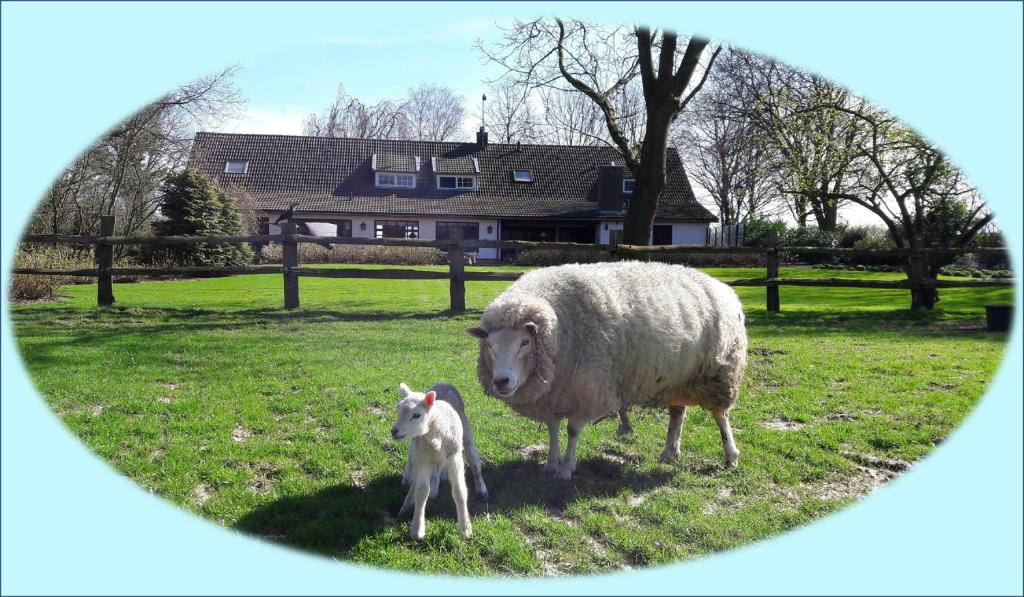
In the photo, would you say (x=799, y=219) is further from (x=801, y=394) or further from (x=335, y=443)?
(x=335, y=443)

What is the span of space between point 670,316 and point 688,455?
3.28 feet

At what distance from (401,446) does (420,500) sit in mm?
1011

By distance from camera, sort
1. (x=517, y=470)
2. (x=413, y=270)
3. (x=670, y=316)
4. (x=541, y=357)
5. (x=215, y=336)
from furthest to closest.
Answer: (x=413, y=270) < (x=215, y=336) < (x=670, y=316) < (x=517, y=470) < (x=541, y=357)

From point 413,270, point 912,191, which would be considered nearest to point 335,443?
point 413,270

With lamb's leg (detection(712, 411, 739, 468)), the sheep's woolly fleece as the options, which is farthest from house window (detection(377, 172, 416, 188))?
lamb's leg (detection(712, 411, 739, 468))

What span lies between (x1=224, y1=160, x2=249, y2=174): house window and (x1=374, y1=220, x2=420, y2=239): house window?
4193 mm

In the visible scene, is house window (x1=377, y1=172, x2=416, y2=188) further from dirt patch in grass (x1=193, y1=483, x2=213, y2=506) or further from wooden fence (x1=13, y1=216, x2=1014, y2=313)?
dirt patch in grass (x1=193, y1=483, x2=213, y2=506)

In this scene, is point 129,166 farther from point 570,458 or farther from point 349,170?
point 570,458

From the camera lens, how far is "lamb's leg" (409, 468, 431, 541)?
9.00 feet

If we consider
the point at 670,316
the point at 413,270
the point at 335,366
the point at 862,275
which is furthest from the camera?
the point at 862,275

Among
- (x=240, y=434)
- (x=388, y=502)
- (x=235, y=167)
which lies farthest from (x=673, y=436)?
(x=235, y=167)

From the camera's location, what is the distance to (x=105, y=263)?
885cm

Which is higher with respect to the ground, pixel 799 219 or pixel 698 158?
pixel 698 158

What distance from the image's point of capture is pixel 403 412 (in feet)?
8.34
